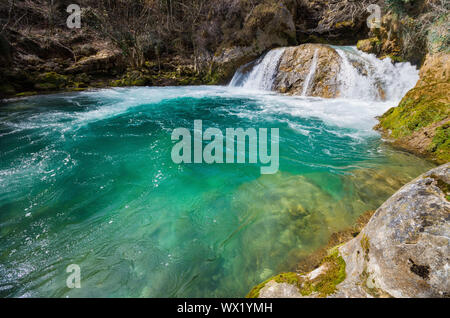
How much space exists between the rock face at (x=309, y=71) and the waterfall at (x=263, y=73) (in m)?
0.41

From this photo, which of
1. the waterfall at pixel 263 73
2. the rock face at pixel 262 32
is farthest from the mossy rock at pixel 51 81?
the waterfall at pixel 263 73

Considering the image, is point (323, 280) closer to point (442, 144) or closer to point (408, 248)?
point (408, 248)

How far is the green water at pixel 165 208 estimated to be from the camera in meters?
2.05

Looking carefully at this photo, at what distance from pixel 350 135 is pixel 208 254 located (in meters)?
5.18

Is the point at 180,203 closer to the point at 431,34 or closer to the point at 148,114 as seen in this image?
the point at 148,114

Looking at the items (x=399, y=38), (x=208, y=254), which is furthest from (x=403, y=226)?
(x=399, y=38)

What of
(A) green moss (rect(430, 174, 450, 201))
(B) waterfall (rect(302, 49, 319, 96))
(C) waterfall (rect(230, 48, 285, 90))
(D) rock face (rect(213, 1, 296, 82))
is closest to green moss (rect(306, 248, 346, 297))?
(A) green moss (rect(430, 174, 450, 201))

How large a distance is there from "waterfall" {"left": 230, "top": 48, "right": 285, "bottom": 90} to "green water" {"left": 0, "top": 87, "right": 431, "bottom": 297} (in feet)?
25.5

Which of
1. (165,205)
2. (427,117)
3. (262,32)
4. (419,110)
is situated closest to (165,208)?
(165,205)

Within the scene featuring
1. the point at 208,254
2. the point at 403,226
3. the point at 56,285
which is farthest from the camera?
the point at 208,254

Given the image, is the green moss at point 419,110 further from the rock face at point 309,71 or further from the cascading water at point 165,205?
the rock face at point 309,71

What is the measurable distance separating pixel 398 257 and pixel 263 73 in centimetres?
1337

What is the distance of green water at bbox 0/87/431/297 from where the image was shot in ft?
6.73

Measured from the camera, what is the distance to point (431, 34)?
5.39 meters
